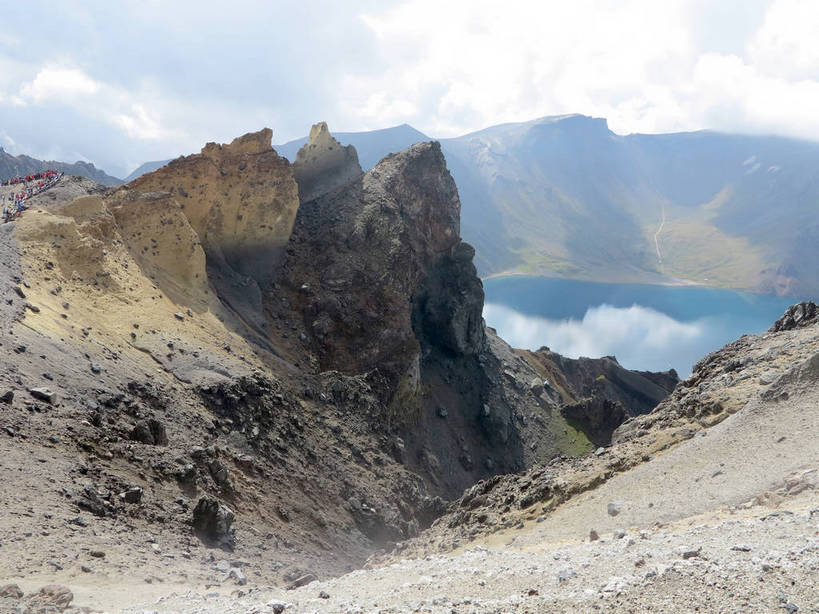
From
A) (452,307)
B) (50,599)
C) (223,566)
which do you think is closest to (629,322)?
(452,307)

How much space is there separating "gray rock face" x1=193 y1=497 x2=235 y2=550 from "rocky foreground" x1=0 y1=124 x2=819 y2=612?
6 cm

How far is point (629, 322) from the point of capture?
152625 mm

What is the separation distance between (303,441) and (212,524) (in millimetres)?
9633

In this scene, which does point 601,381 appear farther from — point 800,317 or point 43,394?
point 43,394

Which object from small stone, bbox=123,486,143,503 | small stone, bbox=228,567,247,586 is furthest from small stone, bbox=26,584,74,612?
small stone, bbox=123,486,143,503

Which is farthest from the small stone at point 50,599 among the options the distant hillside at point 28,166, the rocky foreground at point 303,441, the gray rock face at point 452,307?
the distant hillside at point 28,166

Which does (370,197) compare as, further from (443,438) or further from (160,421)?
(160,421)

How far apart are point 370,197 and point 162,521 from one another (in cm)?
3282

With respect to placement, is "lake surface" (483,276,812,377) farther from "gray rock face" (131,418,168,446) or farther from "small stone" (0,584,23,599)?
"small stone" (0,584,23,599)

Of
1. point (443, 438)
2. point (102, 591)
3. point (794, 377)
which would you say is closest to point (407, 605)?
point (102, 591)

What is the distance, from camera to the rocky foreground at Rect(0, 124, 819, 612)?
942 cm

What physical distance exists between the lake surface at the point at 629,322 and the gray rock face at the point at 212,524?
106961 millimetres

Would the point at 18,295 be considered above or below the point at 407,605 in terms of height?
above

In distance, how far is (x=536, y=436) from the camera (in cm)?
4959
